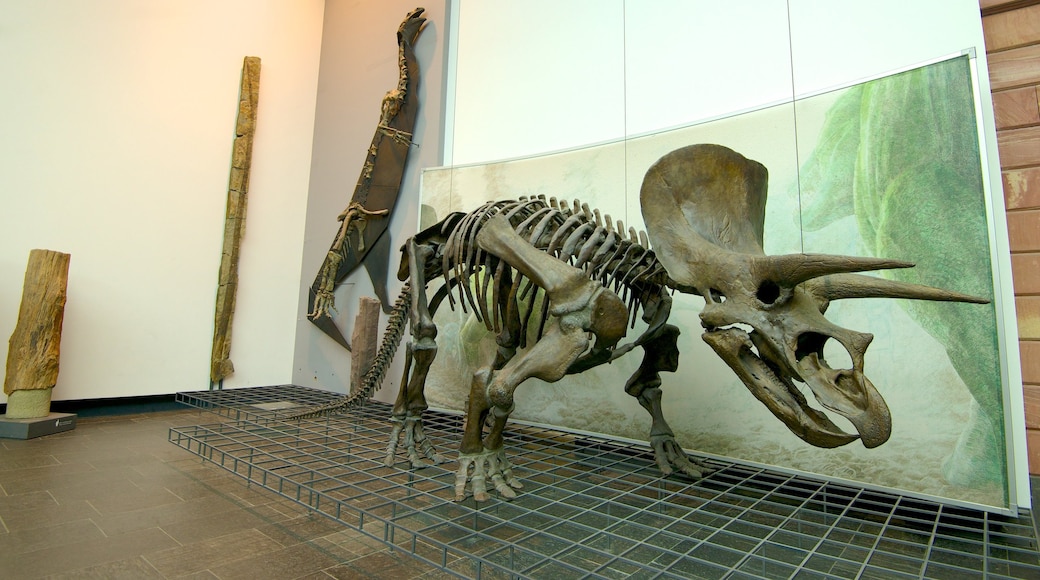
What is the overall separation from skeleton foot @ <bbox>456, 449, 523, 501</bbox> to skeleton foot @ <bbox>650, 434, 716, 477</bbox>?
938 mm

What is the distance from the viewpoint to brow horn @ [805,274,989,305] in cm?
174

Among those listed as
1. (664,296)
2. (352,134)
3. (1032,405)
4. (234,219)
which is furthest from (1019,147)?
(234,219)

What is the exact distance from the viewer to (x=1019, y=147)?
3467 mm

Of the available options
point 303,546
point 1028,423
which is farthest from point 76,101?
point 1028,423

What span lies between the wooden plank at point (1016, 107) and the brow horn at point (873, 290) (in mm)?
2555

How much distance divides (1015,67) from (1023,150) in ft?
2.10

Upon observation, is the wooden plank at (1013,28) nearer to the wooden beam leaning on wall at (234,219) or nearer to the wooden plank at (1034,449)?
the wooden plank at (1034,449)

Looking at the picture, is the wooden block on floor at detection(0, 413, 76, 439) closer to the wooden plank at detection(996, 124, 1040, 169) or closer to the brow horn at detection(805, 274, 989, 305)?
the brow horn at detection(805, 274, 989, 305)

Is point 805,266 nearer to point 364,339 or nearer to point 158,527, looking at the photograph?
point 158,527

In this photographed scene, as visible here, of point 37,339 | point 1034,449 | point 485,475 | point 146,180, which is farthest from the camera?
point 146,180

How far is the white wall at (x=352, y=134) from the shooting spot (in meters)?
5.87

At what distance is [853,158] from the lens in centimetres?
317

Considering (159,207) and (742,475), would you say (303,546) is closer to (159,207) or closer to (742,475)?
(742,475)

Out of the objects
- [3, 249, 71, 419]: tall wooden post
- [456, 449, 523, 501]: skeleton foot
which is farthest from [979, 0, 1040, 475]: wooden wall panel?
[3, 249, 71, 419]: tall wooden post
